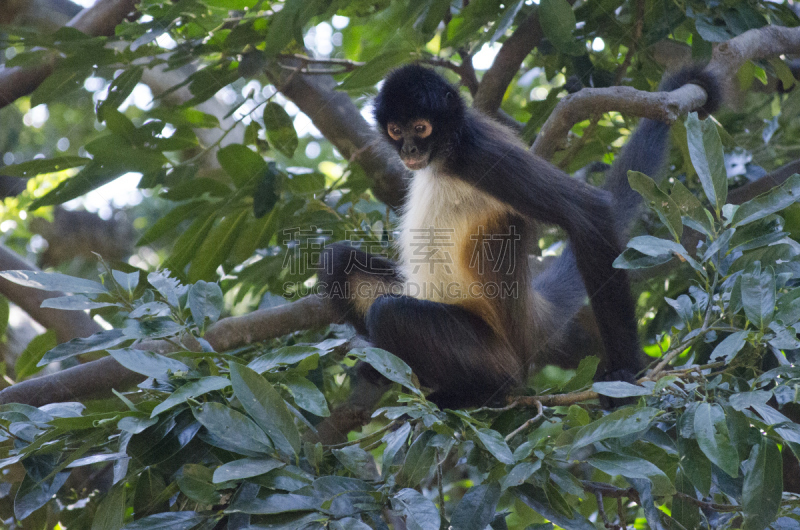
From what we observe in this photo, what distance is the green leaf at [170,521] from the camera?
71.4 inches

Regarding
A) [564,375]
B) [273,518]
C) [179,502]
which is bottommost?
[564,375]

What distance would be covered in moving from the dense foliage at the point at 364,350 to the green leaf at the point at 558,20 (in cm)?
1

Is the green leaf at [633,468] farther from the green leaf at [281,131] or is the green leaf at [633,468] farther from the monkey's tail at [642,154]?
the green leaf at [281,131]

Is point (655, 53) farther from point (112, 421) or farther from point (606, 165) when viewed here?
point (112, 421)

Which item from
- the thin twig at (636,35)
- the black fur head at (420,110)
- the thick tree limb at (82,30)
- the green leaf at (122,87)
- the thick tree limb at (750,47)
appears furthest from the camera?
the thick tree limb at (82,30)

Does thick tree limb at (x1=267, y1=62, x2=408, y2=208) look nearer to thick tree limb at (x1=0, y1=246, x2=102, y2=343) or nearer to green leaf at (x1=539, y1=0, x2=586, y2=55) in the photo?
green leaf at (x1=539, y1=0, x2=586, y2=55)

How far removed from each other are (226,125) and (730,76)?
16.5 ft

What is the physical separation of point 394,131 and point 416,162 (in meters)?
0.23

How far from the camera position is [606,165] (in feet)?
15.2

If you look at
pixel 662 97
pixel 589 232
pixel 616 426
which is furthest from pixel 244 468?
pixel 662 97

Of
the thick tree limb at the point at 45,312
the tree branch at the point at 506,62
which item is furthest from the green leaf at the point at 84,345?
the tree branch at the point at 506,62

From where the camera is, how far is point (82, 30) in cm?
459

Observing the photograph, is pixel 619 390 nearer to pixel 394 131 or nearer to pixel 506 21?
pixel 506 21

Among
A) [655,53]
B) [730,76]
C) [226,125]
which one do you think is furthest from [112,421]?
[226,125]
